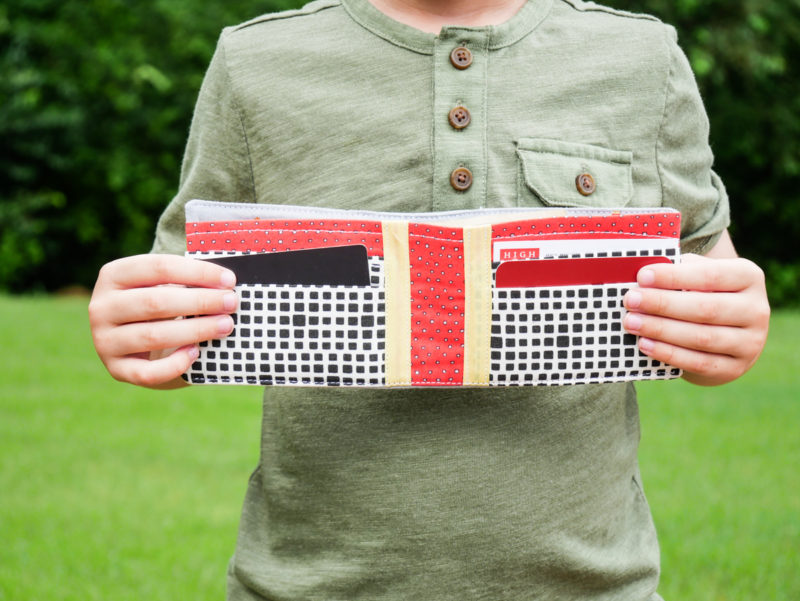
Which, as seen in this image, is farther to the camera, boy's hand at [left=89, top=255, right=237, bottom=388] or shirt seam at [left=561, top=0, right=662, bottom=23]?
shirt seam at [left=561, top=0, right=662, bottom=23]

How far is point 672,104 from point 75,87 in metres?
14.5

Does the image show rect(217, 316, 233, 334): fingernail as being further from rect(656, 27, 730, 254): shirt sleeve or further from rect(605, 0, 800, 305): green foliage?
rect(605, 0, 800, 305): green foliage

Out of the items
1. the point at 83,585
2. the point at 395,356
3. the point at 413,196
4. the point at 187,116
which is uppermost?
the point at 413,196

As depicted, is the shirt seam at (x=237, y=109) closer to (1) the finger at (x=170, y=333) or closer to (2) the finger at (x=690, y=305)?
(1) the finger at (x=170, y=333)

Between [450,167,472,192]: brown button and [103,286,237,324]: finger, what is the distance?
39 centimetres

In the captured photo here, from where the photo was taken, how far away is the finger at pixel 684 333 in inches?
45.3

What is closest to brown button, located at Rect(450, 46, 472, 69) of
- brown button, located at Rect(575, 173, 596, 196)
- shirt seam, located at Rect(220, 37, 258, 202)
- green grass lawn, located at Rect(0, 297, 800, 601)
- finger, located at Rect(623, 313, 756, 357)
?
brown button, located at Rect(575, 173, 596, 196)

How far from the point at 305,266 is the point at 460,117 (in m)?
0.37

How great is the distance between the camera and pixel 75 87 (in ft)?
47.3

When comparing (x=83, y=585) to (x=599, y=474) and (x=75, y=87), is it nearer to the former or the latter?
(x=599, y=474)

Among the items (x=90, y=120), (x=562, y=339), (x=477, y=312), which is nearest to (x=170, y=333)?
(x=477, y=312)

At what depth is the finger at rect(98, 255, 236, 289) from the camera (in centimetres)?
113

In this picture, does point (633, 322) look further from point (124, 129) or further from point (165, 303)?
point (124, 129)

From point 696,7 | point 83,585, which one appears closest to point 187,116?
point 696,7
